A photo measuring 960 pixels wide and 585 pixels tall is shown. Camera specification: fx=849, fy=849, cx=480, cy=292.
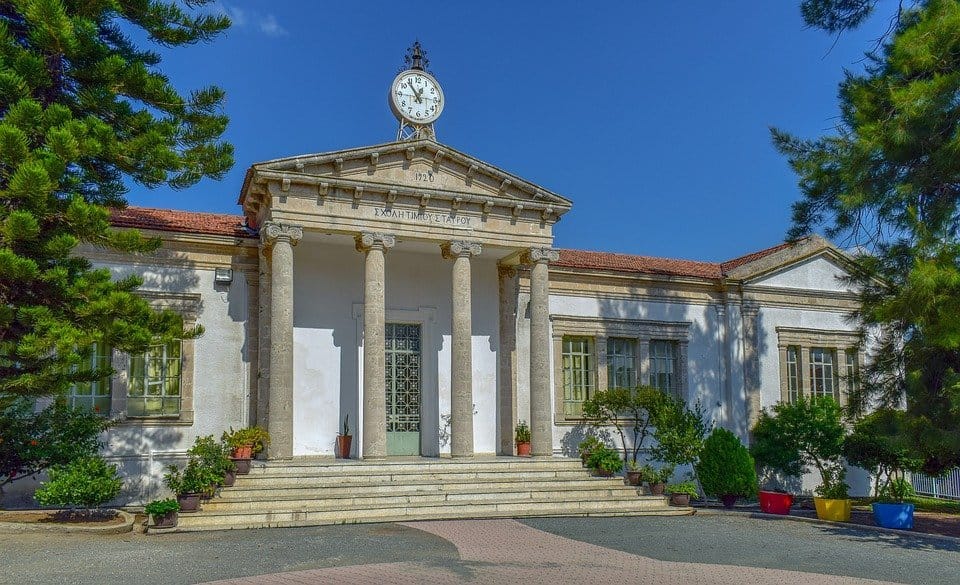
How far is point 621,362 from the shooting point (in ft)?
65.0

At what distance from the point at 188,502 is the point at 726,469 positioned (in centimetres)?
1040

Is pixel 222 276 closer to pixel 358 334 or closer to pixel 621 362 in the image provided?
pixel 358 334

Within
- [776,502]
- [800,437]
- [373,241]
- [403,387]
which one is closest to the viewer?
[373,241]

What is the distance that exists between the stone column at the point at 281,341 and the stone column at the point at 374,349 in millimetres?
1300

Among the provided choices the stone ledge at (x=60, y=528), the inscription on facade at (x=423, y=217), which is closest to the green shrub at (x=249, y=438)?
the stone ledge at (x=60, y=528)

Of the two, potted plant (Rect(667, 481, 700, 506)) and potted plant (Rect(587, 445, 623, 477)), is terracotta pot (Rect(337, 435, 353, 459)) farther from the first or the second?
potted plant (Rect(667, 481, 700, 506))

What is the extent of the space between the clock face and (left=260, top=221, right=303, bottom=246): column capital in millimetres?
3817

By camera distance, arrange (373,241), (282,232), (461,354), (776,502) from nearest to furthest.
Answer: (282,232) < (373,241) < (776,502) < (461,354)

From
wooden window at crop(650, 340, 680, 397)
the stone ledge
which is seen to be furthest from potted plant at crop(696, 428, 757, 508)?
the stone ledge

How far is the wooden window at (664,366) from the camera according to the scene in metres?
20.1

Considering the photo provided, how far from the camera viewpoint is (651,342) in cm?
2020

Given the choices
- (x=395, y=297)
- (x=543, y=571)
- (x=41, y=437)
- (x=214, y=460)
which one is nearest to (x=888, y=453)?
(x=395, y=297)

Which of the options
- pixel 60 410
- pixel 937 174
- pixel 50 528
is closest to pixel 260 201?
pixel 60 410

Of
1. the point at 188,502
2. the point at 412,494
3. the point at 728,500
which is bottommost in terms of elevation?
the point at 728,500
